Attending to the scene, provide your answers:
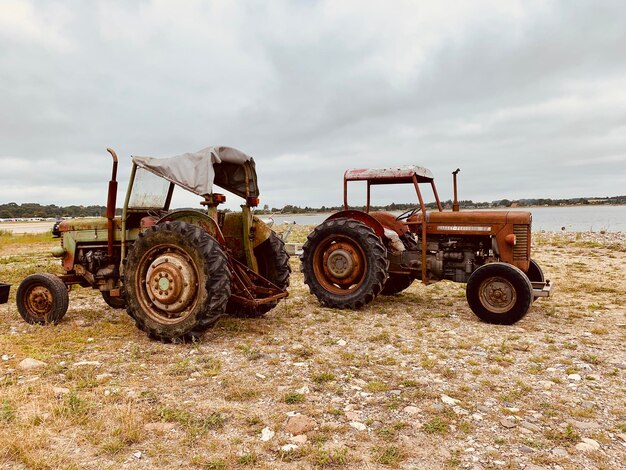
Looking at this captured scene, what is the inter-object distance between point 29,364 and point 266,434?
9.39ft

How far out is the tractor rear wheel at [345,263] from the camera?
24.9 ft

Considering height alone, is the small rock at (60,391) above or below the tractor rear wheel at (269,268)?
below

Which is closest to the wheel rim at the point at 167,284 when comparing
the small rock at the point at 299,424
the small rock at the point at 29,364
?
the small rock at the point at 29,364

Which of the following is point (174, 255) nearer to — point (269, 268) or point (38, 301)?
point (269, 268)

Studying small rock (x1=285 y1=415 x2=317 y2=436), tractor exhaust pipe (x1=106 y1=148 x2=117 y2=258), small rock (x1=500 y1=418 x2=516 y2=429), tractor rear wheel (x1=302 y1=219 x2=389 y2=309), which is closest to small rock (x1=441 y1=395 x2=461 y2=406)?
small rock (x1=500 y1=418 x2=516 y2=429)

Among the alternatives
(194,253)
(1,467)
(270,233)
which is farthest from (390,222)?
(1,467)

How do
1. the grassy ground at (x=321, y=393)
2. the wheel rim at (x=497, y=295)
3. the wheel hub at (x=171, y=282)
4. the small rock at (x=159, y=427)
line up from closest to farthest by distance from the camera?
the grassy ground at (x=321, y=393), the small rock at (x=159, y=427), the wheel hub at (x=171, y=282), the wheel rim at (x=497, y=295)

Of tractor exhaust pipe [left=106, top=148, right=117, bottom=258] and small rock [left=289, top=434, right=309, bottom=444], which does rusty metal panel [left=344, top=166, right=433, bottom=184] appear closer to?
tractor exhaust pipe [left=106, top=148, right=117, bottom=258]

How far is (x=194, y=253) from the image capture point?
5352 mm

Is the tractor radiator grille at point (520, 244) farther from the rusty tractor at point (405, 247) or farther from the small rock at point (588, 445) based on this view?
the small rock at point (588, 445)

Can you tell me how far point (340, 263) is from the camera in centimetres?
802

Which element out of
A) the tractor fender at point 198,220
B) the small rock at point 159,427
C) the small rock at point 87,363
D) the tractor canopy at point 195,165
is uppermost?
the tractor canopy at point 195,165

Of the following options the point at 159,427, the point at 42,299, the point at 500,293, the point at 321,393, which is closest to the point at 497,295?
the point at 500,293

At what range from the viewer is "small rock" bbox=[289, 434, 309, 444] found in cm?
303
